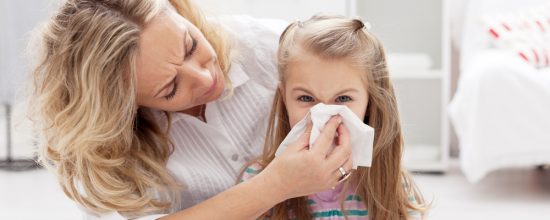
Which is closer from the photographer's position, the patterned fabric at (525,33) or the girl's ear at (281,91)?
the girl's ear at (281,91)

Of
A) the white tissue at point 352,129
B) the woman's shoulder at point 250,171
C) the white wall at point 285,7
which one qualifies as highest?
the white wall at point 285,7

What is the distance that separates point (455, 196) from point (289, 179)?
1598mm

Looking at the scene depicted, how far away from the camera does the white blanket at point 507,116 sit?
2.53 metres

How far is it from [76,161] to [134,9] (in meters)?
0.30

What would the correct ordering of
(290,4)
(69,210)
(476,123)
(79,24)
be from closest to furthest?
1. (79,24)
2. (476,123)
3. (69,210)
4. (290,4)

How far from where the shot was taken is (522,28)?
2887 mm

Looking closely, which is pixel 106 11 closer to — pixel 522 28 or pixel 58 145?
pixel 58 145

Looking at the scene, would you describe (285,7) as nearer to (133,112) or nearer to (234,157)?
(234,157)

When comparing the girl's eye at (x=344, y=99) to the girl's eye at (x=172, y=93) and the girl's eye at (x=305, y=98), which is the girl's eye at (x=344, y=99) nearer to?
the girl's eye at (x=305, y=98)

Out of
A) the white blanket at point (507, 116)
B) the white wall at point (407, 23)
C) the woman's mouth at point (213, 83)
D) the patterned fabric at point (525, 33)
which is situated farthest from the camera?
the white wall at point (407, 23)

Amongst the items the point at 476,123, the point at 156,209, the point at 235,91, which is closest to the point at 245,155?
the point at 235,91

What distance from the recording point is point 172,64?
1.36 m

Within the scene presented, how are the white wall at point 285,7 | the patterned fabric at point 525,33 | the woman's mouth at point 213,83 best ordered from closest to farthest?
1. the woman's mouth at point 213,83
2. the patterned fabric at point 525,33
3. the white wall at point 285,7

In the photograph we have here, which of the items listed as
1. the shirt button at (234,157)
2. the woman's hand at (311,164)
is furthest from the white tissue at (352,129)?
the shirt button at (234,157)
